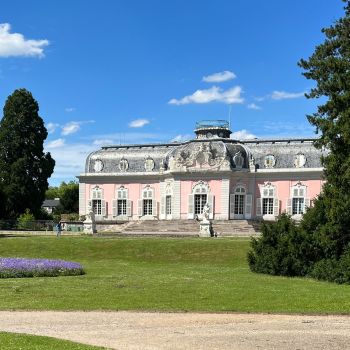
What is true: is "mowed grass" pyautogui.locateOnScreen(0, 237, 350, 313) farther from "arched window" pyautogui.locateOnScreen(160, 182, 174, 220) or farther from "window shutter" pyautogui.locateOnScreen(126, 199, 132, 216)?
"window shutter" pyautogui.locateOnScreen(126, 199, 132, 216)

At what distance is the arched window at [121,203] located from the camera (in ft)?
203

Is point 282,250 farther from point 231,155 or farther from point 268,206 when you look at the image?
point 268,206

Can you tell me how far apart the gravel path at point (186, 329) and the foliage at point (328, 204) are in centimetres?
783

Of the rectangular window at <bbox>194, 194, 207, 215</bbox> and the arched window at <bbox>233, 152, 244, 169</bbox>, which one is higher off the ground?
the arched window at <bbox>233, 152, 244, 169</bbox>

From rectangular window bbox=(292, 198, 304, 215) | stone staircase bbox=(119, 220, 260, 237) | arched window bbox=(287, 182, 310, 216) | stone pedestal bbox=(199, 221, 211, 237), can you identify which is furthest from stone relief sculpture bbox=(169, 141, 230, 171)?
stone pedestal bbox=(199, 221, 211, 237)

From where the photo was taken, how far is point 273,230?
22.1 meters

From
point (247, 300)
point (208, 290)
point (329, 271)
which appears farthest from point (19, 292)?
point (329, 271)

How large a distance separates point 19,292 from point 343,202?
35.8 feet

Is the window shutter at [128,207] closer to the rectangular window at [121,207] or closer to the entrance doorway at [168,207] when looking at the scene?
the rectangular window at [121,207]

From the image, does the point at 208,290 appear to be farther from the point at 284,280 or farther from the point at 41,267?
the point at 41,267

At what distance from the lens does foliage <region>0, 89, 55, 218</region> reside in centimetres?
5550

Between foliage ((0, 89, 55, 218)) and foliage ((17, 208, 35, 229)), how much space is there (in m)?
1.86

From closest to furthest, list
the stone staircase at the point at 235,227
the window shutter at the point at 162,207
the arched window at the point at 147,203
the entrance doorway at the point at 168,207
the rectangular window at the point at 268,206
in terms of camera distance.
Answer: the stone staircase at the point at 235,227, the rectangular window at the point at 268,206, the entrance doorway at the point at 168,207, the window shutter at the point at 162,207, the arched window at the point at 147,203

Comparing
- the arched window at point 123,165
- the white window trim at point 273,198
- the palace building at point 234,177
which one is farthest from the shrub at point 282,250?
the arched window at point 123,165
